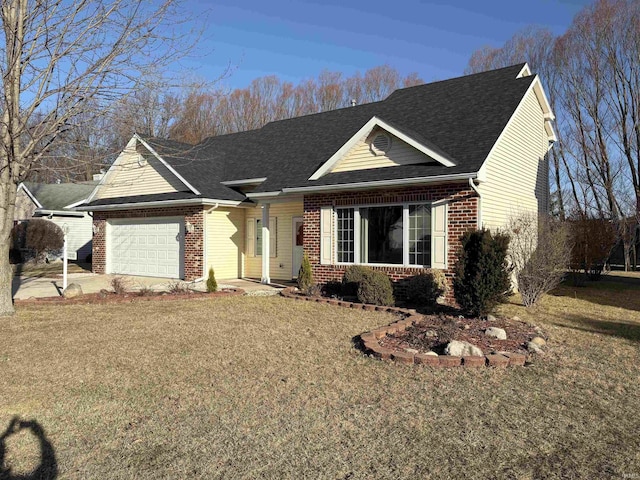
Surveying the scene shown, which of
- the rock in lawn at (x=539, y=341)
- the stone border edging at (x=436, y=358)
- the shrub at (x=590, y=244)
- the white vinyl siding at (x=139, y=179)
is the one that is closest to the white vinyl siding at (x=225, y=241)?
the white vinyl siding at (x=139, y=179)

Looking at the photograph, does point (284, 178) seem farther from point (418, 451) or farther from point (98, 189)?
point (418, 451)

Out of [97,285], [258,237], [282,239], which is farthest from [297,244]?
[97,285]

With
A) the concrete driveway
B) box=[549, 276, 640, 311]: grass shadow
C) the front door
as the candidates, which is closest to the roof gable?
the concrete driveway

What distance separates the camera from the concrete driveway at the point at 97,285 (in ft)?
43.4

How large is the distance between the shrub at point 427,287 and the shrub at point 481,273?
1.71m

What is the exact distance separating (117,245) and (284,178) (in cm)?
826

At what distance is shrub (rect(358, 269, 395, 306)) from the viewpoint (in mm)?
10453

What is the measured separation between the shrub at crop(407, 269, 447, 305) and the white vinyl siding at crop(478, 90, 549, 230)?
1.72 meters

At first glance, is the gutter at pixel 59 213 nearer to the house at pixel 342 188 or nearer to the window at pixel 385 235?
the house at pixel 342 188

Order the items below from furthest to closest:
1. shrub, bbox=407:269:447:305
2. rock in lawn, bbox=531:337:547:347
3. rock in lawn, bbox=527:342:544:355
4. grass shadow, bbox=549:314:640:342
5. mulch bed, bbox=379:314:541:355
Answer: shrub, bbox=407:269:447:305, grass shadow, bbox=549:314:640:342, rock in lawn, bbox=531:337:547:347, mulch bed, bbox=379:314:541:355, rock in lawn, bbox=527:342:544:355

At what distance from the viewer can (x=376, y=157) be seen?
1255 cm

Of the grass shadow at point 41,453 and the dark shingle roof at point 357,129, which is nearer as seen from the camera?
the grass shadow at point 41,453

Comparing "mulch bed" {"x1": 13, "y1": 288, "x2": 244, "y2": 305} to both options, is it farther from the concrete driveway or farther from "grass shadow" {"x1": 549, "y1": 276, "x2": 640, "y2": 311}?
"grass shadow" {"x1": 549, "y1": 276, "x2": 640, "y2": 311}

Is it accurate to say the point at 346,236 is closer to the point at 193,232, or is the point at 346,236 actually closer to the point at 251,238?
the point at 251,238
